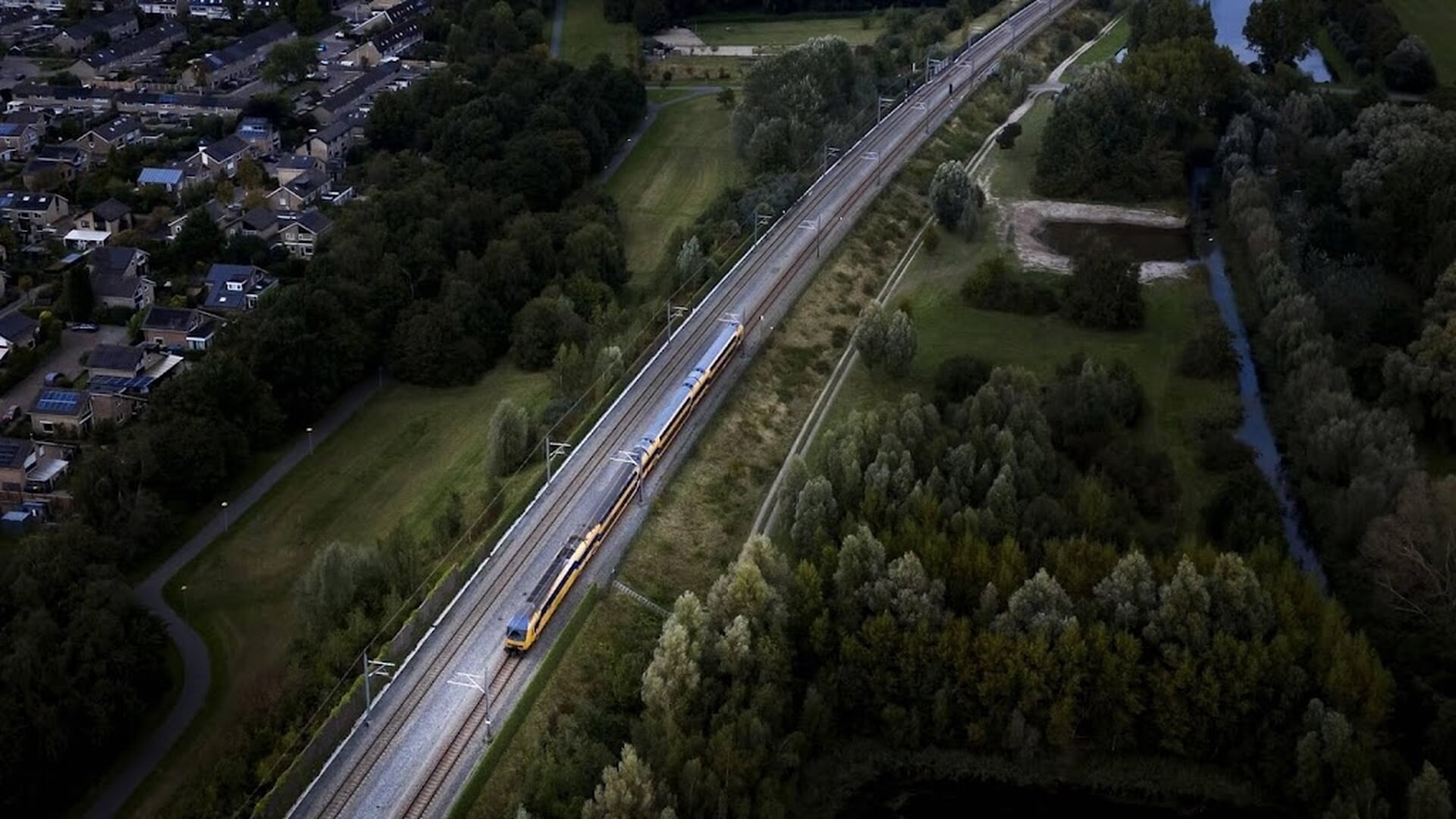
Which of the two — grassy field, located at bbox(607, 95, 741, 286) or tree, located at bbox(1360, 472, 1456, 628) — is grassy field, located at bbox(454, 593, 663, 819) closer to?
tree, located at bbox(1360, 472, 1456, 628)

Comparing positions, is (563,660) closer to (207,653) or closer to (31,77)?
(207,653)

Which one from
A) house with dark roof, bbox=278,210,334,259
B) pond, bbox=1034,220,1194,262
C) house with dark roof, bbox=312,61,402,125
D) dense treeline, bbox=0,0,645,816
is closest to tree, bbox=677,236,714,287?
dense treeline, bbox=0,0,645,816

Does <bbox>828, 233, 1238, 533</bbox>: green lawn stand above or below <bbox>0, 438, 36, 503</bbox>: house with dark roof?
above

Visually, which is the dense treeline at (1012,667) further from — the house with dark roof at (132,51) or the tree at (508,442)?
the house with dark roof at (132,51)

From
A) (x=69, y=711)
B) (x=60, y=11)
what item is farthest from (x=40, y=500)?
(x=60, y=11)

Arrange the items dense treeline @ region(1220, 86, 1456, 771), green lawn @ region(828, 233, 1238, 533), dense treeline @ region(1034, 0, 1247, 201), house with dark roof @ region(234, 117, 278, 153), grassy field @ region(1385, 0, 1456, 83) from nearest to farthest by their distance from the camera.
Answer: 1. dense treeline @ region(1220, 86, 1456, 771)
2. green lawn @ region(828, 233, 1238, 533)
3. dense treeline @ region(1034, 0, 1247, 201)
4. house with dark roof @ region(234, 117, 278, 153)
5. grassy field @ region(1385, 0, 1456, 83)

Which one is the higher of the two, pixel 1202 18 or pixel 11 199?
pixel 1202 18

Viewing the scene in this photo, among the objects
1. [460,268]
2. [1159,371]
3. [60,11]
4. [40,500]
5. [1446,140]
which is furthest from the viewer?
[60,11]
